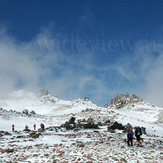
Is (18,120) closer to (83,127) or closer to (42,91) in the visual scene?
(83,127)

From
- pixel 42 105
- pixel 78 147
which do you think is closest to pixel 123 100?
pixel 42 105

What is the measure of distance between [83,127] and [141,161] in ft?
85.9

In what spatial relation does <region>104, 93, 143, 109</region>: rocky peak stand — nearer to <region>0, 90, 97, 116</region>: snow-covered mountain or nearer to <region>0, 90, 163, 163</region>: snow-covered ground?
<region>0, 90, 97, 116</region>: snow-covered mountain

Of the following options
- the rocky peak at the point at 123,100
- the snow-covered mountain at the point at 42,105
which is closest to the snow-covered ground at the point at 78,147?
the snow-covered mountain at the point at 42,105

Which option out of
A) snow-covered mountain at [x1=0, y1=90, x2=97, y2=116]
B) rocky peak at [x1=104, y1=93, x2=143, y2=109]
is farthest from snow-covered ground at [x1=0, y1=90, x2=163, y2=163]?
rocky peak at [x1=104, y1=93, x2=143, y2=109]

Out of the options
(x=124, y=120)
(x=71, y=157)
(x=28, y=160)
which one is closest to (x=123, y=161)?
(x=71, y=157)

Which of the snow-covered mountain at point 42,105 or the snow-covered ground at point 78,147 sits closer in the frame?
the snow-covered ground at point 78,147

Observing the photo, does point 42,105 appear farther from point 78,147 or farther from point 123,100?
point 78,147

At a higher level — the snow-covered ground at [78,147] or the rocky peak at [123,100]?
the rocky peak at [123,100]

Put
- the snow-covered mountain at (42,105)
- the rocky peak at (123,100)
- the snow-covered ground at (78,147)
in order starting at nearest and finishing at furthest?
the snow-covered ground at (78,147)
the snow-covered mountain at (42,105)
the rocky peak at (123,100)

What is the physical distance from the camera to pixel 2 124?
45031mm

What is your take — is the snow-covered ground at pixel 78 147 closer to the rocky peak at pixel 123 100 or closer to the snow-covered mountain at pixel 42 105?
the snow-covered mountain at pixel 42 105

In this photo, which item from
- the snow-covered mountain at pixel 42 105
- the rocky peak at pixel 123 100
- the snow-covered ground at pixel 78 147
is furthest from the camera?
the rocky peak at pixel 123 100

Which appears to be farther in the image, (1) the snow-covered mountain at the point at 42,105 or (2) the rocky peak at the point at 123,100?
(2) the rocky peak at the point at 123,100
